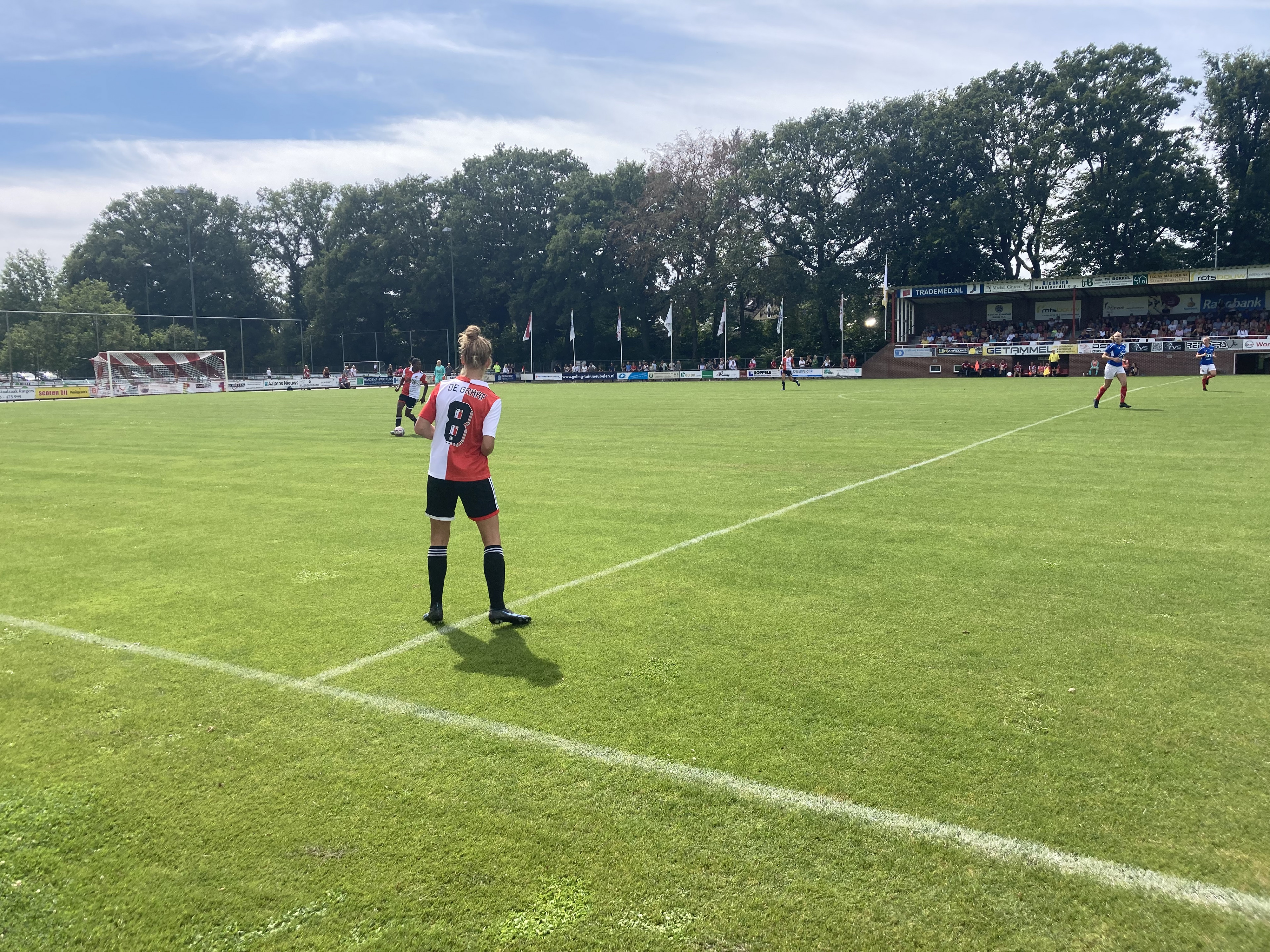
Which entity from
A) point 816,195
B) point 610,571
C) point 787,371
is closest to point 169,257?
point 816,195

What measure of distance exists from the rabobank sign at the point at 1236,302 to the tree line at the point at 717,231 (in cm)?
593

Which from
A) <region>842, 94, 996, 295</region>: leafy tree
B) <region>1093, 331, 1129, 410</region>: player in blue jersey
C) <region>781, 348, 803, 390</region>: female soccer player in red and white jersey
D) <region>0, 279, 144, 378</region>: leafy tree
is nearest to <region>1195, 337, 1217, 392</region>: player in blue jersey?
<region>1093, 331, 1129, 410</region>: player in blue jersey

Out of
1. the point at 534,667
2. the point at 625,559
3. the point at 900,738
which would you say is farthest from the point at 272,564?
the point at 900,738

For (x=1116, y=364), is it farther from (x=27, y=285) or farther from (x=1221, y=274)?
(x=27, y=285)

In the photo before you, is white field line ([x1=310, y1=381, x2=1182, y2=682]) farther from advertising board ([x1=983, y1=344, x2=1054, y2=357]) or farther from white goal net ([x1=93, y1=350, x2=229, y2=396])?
white goal net ([x1=93, y1=350, x2=229, y2=396])

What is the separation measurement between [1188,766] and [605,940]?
8.56ft

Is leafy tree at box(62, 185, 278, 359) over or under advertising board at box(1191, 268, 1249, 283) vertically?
over

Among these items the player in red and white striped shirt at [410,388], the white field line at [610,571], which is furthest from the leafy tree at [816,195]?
the white field line at [610,571]

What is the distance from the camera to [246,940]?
2.60 meters

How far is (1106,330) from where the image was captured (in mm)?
53219

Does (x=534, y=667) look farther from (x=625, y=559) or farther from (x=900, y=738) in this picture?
(x=625, y=559)

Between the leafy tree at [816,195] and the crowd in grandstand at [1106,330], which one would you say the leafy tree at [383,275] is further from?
the crowd in grandstand at [1106,330]

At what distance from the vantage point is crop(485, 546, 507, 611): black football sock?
5.59 m

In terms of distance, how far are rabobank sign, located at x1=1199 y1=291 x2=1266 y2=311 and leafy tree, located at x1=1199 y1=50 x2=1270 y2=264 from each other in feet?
22.0
